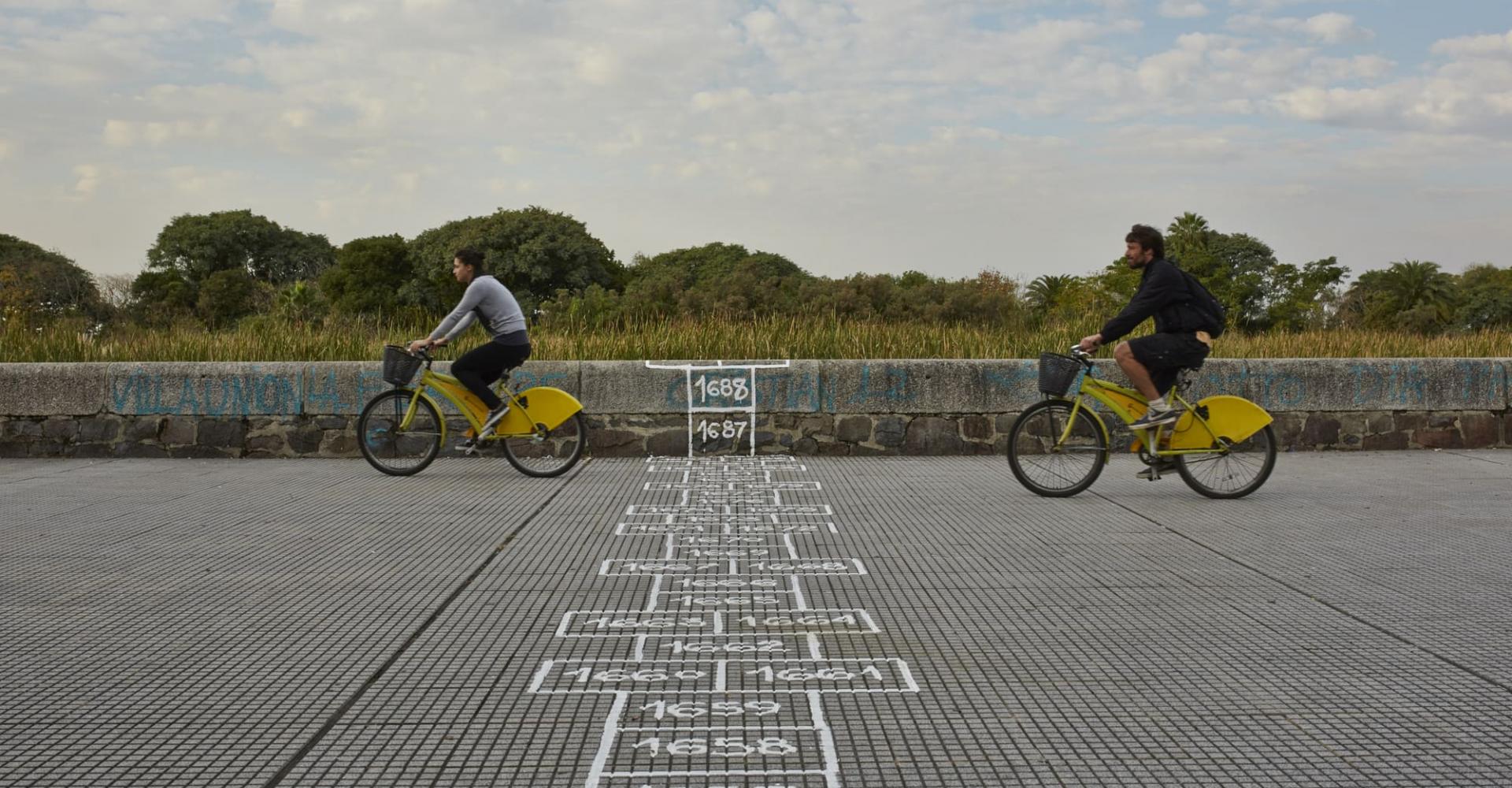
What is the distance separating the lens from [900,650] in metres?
4.54

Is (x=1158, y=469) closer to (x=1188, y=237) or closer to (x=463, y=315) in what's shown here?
(x=463, y=315)

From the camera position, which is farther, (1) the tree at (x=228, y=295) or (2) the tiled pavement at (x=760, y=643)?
(1) the tree at (x=228, y=295)

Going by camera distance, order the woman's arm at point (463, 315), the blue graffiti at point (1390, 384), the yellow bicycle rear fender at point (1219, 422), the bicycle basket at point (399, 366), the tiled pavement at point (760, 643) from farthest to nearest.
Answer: the blue graffiti at point (1390, 384) < the bicycle basket at point (399, 366) < the woman's arm at point (463, 315) < the yellow bicycle rear fender at point (1219, 422) < the tiled pavement at point (760, 643)

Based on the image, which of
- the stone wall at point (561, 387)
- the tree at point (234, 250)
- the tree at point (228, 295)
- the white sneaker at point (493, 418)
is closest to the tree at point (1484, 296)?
the stone wall at point (561, 387)

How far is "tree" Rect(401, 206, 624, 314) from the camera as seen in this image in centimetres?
7056

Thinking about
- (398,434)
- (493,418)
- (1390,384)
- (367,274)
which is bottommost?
(398,434)

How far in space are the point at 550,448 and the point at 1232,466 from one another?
5018 millimetres

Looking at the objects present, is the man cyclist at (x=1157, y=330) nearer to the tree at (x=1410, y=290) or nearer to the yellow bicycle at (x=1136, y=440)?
the yellow bicycle at (x=1136, y=440)

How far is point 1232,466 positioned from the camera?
8.78 metres

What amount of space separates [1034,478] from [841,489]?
134 cm

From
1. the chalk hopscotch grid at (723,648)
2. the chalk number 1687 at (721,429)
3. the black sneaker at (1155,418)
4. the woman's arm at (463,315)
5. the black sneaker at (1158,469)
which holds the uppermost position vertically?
the woman's arm at (463,315)

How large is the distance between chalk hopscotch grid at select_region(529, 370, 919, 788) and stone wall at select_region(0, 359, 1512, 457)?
3480mm

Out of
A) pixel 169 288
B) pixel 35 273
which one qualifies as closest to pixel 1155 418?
pixel 35 273

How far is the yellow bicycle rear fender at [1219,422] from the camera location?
8656 millimetres
